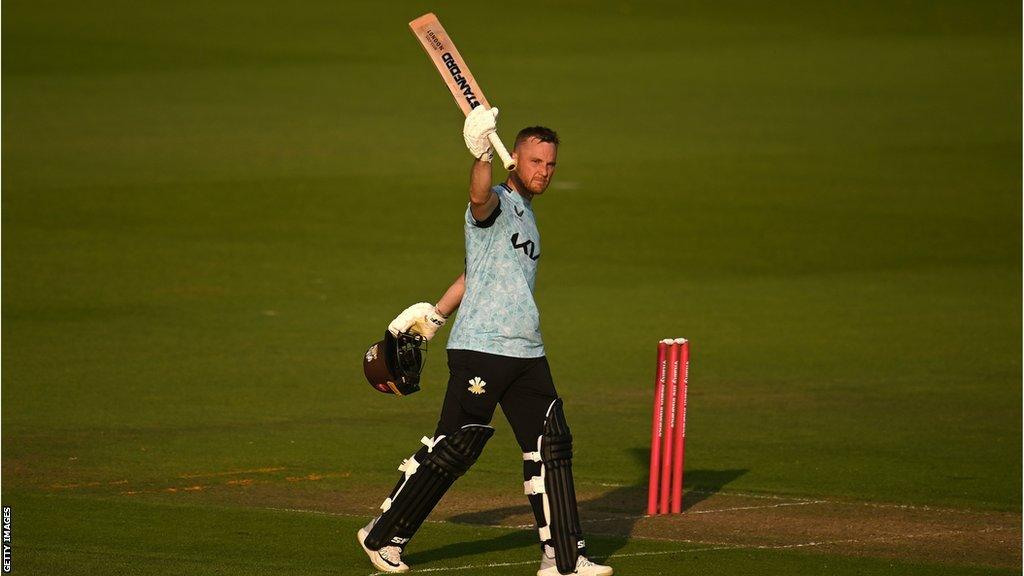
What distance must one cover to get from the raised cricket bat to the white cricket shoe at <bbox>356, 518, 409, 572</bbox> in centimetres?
185

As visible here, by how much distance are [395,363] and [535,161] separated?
3.75ft

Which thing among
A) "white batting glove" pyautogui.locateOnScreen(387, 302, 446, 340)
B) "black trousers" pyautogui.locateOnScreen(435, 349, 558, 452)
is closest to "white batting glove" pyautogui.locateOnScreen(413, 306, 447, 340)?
"white batting glove" pyautogui.locateOnScreen(387, 302, 446, 340)

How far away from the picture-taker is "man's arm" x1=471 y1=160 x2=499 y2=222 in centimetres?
A: 733

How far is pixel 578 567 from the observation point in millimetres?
7766

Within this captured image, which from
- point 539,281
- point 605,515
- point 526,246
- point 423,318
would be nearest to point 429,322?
point 423,318

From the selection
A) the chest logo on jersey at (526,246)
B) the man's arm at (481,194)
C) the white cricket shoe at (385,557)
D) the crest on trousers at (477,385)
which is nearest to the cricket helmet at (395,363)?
the crest on trousers at (477,385)

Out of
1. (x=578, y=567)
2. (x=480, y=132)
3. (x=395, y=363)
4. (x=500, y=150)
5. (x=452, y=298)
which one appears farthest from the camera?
(x=395, y=363)

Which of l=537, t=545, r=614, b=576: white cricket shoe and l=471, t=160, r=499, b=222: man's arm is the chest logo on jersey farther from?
l=537, t=545, r=614, b=576: white cricket shoe

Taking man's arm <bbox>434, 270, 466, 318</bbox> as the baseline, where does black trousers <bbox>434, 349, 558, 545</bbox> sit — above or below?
below

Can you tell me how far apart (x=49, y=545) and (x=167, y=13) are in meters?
36.4

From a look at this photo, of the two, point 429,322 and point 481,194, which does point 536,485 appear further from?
point 481,194

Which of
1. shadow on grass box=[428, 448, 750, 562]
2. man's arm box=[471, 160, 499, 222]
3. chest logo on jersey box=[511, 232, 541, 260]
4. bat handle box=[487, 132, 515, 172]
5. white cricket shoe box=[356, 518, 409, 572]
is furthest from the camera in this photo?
shadow on grass box=[428, 448, 750, 562]

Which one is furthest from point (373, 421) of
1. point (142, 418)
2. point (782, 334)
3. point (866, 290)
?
point (866, 290)

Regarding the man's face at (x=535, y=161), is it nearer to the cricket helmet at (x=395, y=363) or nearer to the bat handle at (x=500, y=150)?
the bat handle at (x=500, y=150)
